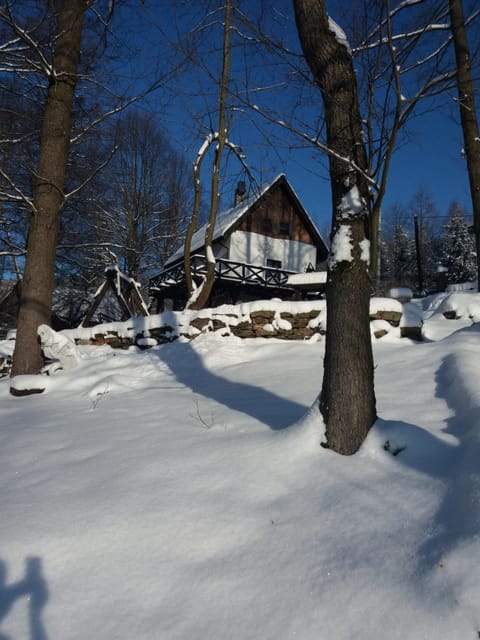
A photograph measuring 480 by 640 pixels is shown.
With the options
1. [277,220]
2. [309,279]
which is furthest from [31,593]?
[277,220]

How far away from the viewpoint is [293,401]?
372 centimetres

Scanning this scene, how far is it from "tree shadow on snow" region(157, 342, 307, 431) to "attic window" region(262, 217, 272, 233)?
14225 millimetres

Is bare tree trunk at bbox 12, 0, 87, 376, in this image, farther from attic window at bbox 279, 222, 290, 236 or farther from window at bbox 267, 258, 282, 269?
attic window at bbox 279, 222, 290, 236

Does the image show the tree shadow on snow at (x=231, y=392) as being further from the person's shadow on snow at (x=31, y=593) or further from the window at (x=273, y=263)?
the window at (x=273, y=263)

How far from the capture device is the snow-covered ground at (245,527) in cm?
129

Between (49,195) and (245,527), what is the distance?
19.1 feet

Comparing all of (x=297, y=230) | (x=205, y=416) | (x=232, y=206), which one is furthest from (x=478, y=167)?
(x=232, y=206)

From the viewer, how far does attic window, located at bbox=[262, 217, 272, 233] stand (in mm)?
20141

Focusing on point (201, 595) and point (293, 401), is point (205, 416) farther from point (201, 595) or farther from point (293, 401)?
point (201, 595)

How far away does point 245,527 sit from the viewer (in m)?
1.78

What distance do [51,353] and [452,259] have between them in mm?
32338

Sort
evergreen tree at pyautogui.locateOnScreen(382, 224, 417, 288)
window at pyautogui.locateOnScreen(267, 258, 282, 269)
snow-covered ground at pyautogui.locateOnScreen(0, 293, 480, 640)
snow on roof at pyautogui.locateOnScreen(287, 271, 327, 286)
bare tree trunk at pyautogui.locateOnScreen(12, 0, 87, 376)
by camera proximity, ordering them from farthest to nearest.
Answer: evergreen tree at pyautogui.locateOnScreen(382, 224, 417, 288) → window at pyautogui.locateOnScreen(267, 258, 282, 269) → snow on roof at pyautogui.locateOnScreen(287, 271, 327, 286) → bare tree trunk at pyautogui.locateOnScreen(12, 0, 87, 376) → snow-covered ground at pyautogui.locateOnScreen(0, 293, 480, 640)

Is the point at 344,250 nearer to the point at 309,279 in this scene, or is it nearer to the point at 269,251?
the point at 309,279

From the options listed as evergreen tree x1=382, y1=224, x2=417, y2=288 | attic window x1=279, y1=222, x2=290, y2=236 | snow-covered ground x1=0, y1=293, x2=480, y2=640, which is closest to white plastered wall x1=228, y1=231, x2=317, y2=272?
attic window x1=279, y1=222, x2=290, y2=236
